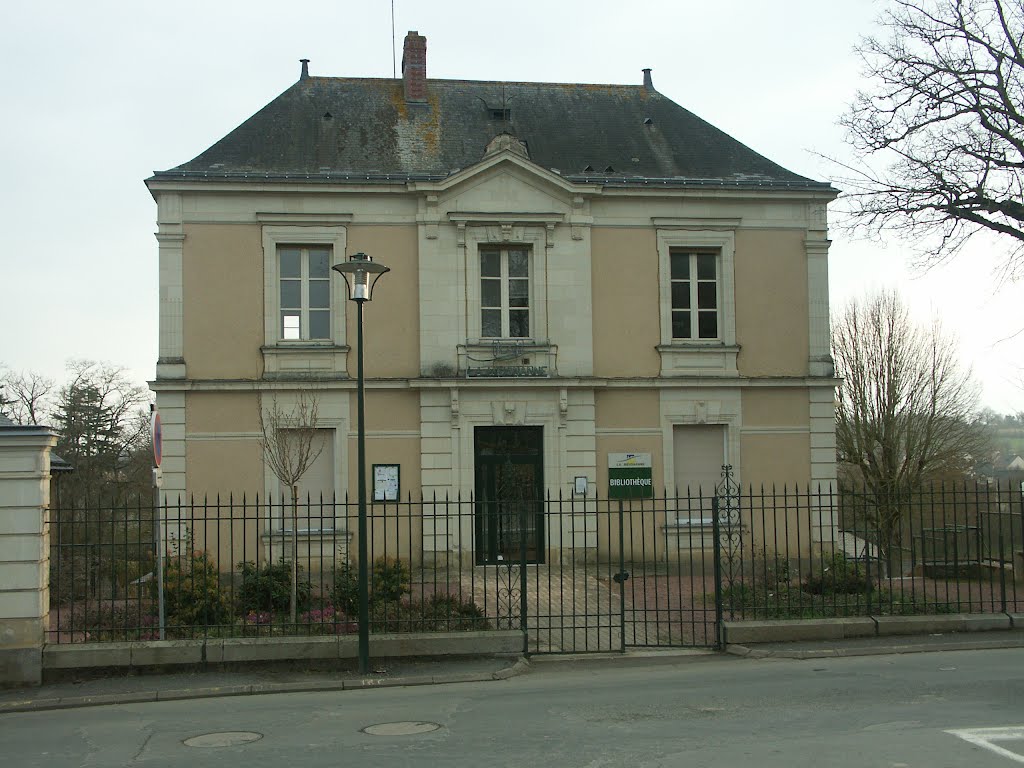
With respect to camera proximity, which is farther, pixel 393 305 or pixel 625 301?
pixel 625 301

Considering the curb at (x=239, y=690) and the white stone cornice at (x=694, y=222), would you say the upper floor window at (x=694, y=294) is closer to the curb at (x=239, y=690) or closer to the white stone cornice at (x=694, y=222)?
the white stone cornice at (x=694, y=222)

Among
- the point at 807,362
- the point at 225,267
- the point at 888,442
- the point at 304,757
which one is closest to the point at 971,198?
→ the point at 807,362

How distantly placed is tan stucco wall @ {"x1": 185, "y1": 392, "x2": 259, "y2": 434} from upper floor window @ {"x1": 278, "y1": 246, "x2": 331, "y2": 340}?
1.51 metres

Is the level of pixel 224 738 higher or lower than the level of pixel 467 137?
lower

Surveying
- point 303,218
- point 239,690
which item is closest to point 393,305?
point 303,218

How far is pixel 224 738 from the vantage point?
8.63 m

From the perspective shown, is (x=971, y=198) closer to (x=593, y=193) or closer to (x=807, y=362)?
(x=807, y=362)

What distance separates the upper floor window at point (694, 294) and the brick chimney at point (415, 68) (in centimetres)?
690

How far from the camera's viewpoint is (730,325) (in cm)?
2150

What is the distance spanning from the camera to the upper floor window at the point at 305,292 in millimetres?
20719

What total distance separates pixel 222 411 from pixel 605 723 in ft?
43.7

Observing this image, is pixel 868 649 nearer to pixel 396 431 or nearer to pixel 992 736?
pixel 992 736

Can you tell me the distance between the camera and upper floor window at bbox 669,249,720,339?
71.0 feet

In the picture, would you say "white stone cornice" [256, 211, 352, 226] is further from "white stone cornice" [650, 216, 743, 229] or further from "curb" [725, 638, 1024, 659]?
"curb" [725, 638, 1024, 659]
